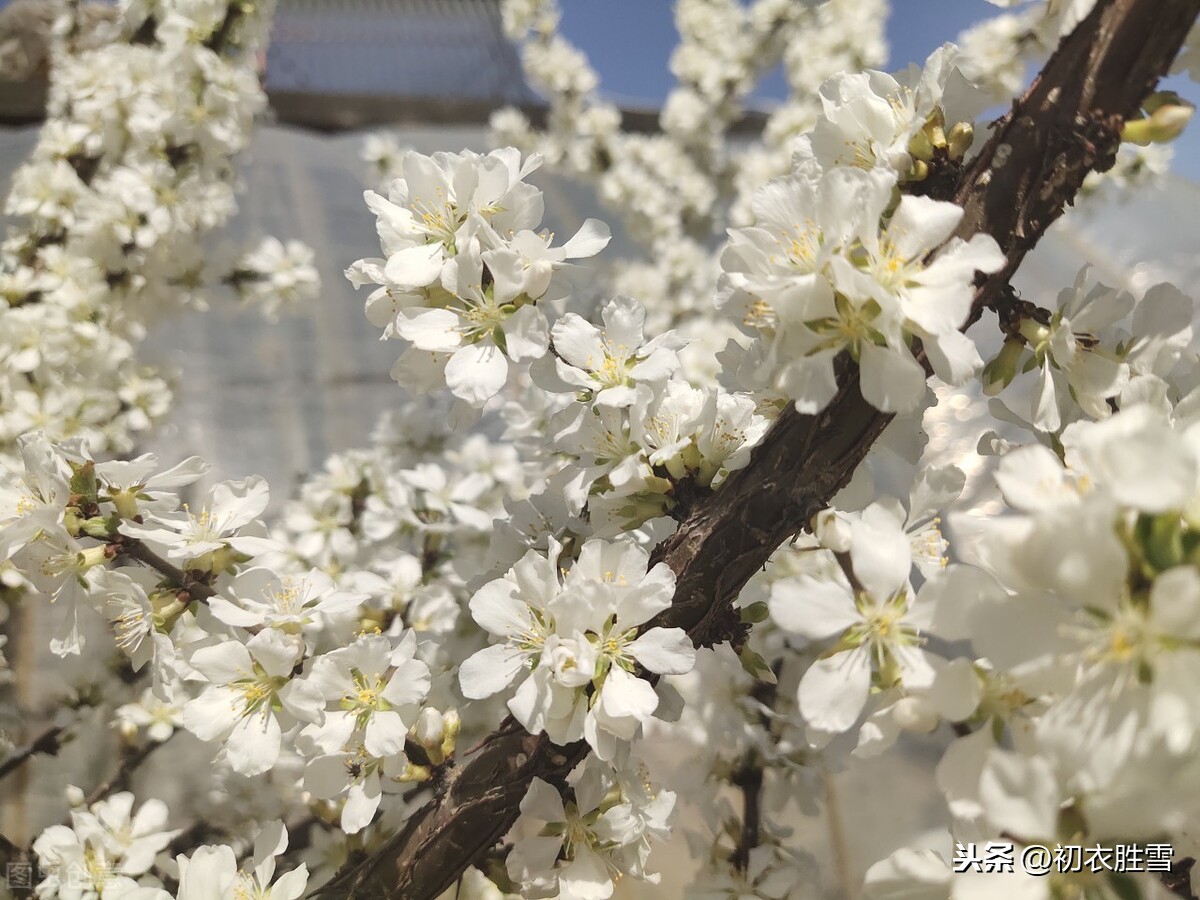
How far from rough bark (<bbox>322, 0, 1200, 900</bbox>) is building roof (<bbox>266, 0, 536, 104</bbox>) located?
2.63 meters

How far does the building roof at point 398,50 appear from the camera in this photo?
2.69 meters

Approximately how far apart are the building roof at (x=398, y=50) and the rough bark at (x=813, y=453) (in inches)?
104

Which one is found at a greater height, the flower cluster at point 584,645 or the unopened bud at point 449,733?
the flower cluster at point 584,645

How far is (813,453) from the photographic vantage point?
0.47 metres

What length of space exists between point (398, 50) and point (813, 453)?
3252 millimetres

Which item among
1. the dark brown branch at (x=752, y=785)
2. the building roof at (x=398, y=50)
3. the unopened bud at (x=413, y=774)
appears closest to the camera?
the unopened bud at (x=413, y=774)

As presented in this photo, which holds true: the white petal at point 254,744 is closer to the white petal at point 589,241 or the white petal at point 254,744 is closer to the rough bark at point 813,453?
the rough bark at point 813,453

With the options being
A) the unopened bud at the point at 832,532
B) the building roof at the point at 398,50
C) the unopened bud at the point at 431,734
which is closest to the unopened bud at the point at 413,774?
the unopened bud at the point at 431,734

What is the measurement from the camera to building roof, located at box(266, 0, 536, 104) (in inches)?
106

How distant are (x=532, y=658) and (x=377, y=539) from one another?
528 millimetres

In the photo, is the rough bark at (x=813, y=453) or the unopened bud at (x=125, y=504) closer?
the rough bark at (x=813, y=453)

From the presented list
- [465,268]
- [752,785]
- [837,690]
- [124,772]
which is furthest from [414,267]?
[124,772]

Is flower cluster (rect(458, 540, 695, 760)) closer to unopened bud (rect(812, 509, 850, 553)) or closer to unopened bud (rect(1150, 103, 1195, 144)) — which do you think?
unopened bud (rect(812, 509, 850, 553))

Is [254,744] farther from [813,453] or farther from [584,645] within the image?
[813,453]
